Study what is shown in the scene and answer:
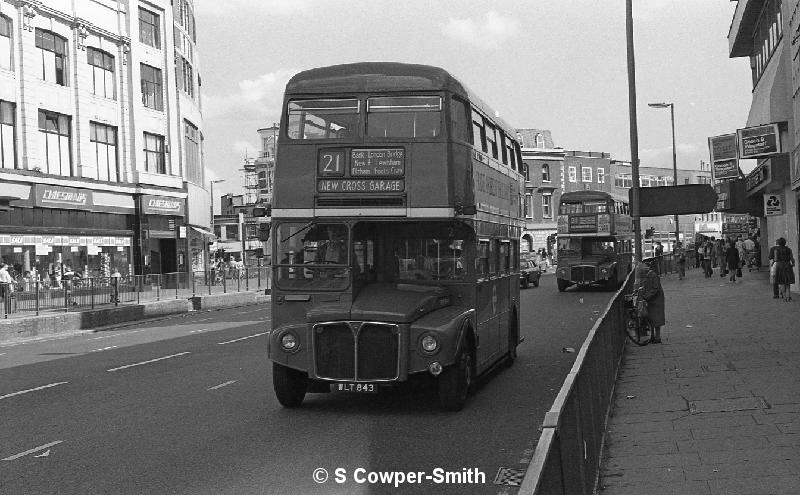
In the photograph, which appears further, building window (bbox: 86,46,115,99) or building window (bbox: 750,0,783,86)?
building window (bbox: 86,46,115,99)

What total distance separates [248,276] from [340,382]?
3284 centimetres

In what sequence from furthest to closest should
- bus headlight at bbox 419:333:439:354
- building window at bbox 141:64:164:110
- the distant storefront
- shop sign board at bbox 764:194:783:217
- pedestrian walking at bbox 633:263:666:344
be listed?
building window at bbox 141:64:164:110 → the distant storefront → shop sign board at bbox 764:194:783:217 → pedestrian walking at bbox 633:263:666:344 → bus headlight at bbox 419:333:439:354

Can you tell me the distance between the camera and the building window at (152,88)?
156ft

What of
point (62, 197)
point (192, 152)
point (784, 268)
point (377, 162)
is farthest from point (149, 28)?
point (377, 162)

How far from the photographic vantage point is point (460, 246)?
11758 mm

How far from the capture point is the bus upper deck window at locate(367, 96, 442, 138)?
11289 mm

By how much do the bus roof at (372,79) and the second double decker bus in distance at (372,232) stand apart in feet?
0.06

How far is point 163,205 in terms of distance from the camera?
157 feet

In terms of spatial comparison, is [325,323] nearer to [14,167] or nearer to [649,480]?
[649,480]

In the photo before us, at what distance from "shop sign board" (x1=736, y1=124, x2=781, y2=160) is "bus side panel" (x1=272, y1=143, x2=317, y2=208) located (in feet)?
72.7

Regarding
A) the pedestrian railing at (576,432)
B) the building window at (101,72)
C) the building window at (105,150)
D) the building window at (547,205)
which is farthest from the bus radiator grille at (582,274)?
the building window at (547,205)

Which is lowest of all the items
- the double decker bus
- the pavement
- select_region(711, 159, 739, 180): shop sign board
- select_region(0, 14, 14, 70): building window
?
the pavement

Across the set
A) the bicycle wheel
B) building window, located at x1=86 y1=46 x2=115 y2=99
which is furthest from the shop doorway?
the bicycle wheel

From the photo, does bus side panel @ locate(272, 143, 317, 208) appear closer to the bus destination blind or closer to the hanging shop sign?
the bus destination blind
